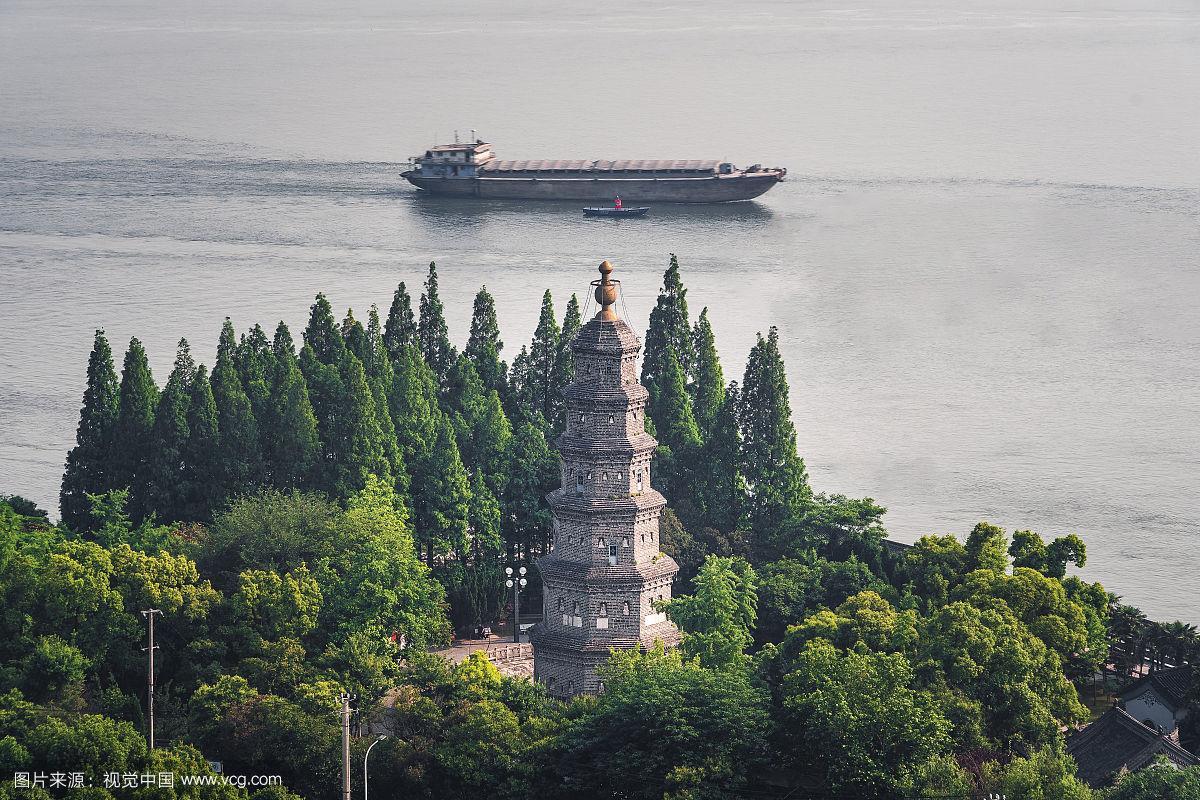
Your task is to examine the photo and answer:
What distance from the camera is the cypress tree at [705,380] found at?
7794cm

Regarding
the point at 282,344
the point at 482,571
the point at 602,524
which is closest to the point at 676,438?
the point at 482,571

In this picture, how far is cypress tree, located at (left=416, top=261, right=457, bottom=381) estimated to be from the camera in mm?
83125

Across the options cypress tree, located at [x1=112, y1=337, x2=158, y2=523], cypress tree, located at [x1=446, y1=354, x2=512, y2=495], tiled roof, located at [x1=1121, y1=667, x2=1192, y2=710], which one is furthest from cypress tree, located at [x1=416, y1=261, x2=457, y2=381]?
tiled roof, located at [x1=1121, y1=667, x2=1192, y2=710]

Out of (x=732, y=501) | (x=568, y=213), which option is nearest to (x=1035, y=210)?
(x=568, y=213)

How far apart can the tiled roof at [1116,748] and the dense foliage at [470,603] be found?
966mm

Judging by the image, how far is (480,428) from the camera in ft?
245

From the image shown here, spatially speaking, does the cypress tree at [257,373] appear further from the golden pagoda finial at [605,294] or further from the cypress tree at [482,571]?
the golden pagoda finial at [605,294]

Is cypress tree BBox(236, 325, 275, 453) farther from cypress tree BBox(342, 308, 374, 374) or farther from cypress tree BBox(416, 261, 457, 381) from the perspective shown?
cypress tree BBox(416, 261, 457, 381)

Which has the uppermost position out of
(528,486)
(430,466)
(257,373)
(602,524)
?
(257,373)

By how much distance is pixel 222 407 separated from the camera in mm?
73938

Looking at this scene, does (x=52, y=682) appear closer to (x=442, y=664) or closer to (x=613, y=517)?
(x=442, y=664)

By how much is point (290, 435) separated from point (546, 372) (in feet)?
35.7

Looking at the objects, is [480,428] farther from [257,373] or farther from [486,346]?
[257,373]

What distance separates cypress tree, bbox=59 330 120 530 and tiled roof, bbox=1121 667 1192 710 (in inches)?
1297
